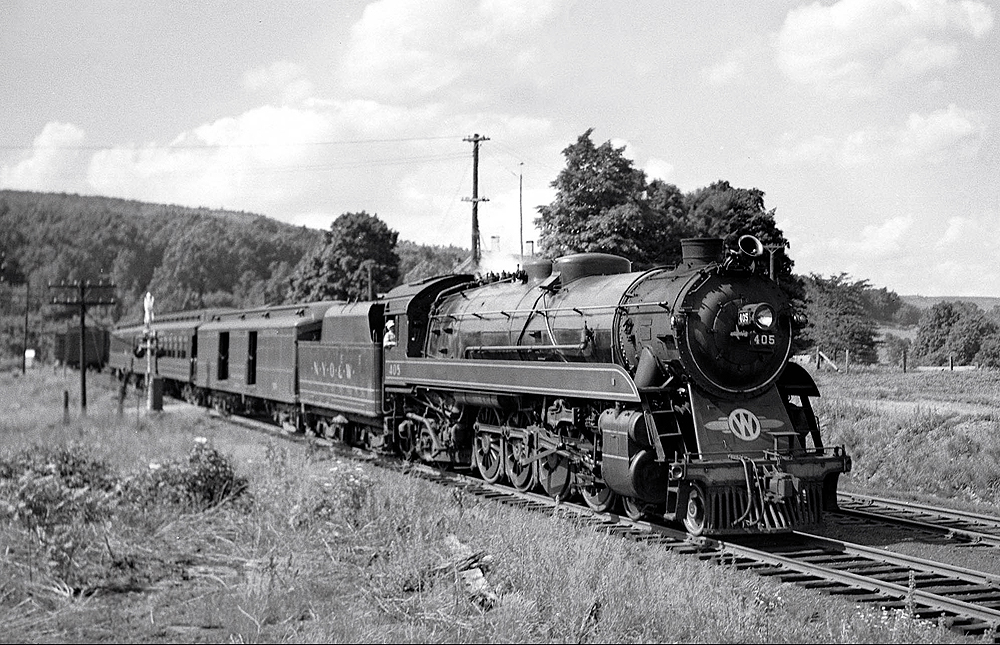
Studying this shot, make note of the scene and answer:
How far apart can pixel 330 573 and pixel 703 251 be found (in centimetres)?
629

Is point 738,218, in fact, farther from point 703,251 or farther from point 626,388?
point 626,388

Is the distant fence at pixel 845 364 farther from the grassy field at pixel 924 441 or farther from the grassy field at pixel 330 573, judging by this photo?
the grassy field at pixel 330 573

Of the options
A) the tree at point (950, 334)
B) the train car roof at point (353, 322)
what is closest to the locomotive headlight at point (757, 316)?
the train car roof at point (353, 322)

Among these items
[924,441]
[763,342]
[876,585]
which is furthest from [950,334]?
[876,585]

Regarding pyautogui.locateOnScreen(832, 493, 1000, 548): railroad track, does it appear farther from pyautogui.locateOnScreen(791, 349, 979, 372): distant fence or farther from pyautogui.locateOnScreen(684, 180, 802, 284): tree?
pyautogui.locateOnScreen(684, 180, 802, 284): tree

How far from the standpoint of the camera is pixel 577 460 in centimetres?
1123

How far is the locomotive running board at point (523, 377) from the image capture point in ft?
33.6

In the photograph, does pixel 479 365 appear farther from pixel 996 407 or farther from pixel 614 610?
pixel 996 407

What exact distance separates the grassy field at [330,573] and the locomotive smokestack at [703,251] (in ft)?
12.7

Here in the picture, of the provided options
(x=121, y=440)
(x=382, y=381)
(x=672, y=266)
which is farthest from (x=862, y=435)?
(x=121, y=440)

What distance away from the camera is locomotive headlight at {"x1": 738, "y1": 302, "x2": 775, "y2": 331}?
10367mm

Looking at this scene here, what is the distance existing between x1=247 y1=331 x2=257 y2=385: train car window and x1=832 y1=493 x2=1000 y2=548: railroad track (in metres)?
17.1

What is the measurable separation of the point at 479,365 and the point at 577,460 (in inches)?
101

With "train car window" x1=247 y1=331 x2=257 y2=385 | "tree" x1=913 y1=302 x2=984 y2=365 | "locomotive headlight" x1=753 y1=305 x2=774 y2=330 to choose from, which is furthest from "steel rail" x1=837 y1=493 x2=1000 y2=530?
"tree" x1=913 y1=302 x2=984 y2=365
